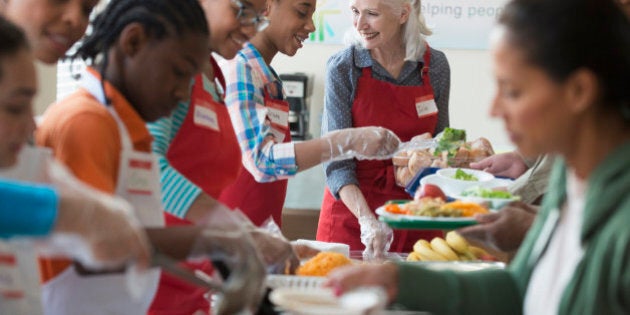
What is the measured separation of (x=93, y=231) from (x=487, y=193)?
150 centimetres

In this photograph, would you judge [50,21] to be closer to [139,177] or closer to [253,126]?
[139,177]

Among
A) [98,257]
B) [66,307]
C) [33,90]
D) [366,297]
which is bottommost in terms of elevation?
[66,307]

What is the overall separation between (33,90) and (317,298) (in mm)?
636

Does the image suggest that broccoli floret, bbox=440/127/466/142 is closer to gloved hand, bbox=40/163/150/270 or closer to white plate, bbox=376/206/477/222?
white plate, bbox=376/206/477/222

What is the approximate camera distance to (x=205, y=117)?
7.08 feet

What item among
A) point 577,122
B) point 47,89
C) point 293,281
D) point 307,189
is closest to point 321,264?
point 293,281

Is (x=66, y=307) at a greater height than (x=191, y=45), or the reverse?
(x=191, y=45)

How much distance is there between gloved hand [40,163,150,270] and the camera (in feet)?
3.79

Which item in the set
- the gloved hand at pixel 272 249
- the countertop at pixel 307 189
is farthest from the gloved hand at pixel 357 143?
the countertop at pixel 307 189

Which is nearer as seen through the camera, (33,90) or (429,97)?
(33,90)

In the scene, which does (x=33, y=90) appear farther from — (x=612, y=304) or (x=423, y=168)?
(x=423, y=168)

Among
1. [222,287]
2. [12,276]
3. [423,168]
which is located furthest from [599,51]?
[423,168]

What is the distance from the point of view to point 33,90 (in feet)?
4.39

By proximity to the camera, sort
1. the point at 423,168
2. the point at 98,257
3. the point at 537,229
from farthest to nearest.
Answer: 1. the point at 423,168
2. the point at 537,229
3. the point at 98,257
